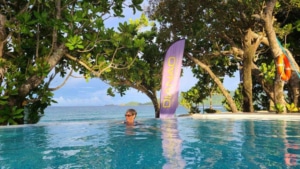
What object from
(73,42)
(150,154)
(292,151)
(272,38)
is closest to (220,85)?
(272,38)

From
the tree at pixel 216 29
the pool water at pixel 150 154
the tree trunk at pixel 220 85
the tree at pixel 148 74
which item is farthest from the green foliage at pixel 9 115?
the tree trunk at pixel 220 85

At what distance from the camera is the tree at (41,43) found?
37.6 feet

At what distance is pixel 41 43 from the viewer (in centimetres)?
1306

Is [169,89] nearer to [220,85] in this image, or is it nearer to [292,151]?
[220,85]

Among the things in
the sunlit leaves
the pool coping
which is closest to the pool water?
the sunlit leaves

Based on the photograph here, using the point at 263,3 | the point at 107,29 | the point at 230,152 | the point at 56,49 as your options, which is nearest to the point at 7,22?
the point at 56,49

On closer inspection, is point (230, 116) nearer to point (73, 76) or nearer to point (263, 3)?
point (263, 3)

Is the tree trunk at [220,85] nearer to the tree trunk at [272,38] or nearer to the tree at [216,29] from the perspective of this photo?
the tree at [216,29]

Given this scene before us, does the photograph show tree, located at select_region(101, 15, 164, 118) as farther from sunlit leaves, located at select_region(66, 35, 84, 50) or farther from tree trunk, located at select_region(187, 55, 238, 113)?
sunlit leaves, located at select_region(66, 35, 84, 50)

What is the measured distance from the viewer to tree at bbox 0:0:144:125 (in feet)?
37.6

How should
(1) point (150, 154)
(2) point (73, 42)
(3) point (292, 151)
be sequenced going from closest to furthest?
(1) point (150, 154)
(3) point (292, 151)
(2) point (73, 42)

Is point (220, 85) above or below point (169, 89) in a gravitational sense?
above

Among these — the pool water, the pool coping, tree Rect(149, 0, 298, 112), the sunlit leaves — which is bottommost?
the pool water

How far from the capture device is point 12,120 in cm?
1180
